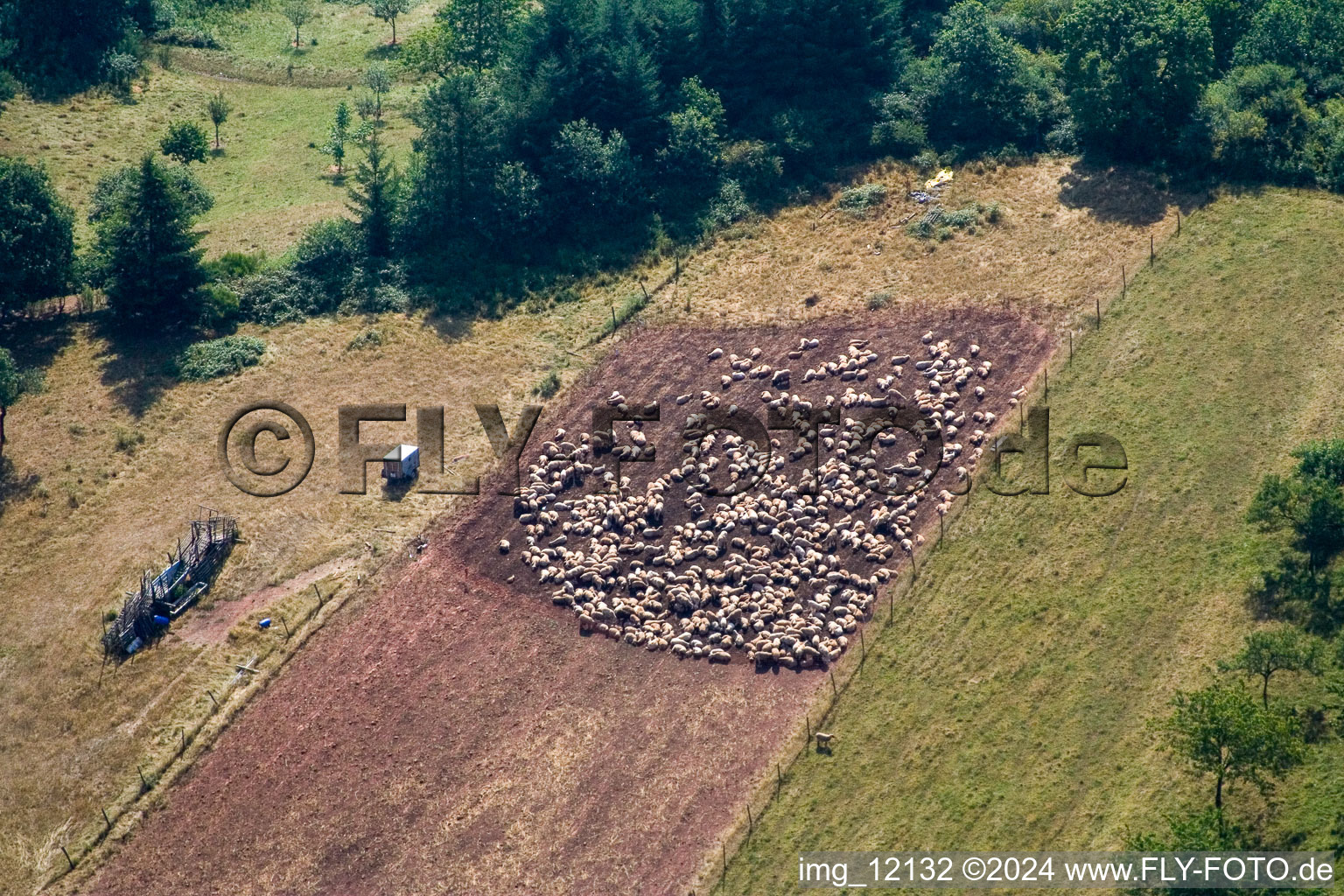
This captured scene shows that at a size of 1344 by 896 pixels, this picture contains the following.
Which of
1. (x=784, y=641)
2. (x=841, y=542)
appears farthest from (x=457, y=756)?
(x=841, y=542)

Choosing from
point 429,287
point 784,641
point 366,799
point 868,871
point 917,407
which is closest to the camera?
point 868,871

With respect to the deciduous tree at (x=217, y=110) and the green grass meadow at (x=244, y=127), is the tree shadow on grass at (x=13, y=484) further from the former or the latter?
the deciduous tree at (x=217, y=110)

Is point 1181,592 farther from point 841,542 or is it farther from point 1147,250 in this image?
point 1147,250

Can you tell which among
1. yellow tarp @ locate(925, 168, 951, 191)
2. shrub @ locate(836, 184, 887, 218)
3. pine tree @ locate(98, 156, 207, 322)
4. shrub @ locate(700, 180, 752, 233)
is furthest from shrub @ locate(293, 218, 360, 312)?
yellow tarp @ locate(925, 168, 951, 191)

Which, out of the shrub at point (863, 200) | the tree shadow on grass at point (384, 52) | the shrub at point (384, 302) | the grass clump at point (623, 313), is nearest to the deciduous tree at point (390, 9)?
the tree shadow on grass at point (384, 52)

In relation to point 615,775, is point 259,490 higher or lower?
higher

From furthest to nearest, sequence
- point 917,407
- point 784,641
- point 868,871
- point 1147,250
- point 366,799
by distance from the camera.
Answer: point 1147,250, point 917,407, point 784,641, point 366,799, point 868,871

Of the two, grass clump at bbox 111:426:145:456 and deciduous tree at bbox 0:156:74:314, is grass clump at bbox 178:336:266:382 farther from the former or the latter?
deciduous tree at bbox 0:156:74:314
